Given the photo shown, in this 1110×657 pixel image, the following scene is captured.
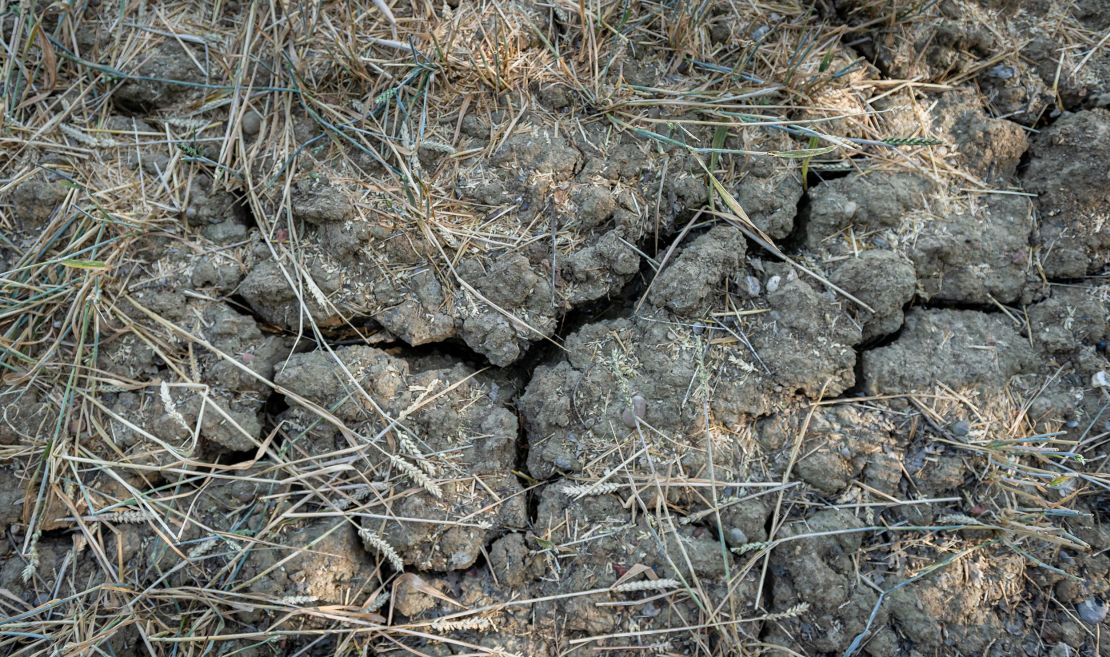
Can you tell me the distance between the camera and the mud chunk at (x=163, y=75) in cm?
215

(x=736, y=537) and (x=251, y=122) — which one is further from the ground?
(x=251, y=122)

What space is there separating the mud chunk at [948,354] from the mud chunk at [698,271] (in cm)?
50

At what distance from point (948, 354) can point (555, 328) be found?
1.15 m

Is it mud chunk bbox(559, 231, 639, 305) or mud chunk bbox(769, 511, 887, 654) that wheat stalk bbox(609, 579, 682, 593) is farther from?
mud chunk bbox(559, 231, 639, 305)

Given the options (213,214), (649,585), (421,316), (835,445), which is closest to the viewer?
(649,585)

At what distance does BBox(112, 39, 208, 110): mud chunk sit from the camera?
2146 mm

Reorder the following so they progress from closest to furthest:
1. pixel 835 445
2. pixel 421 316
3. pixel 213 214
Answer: pixel 835 445 → pixel 421 316 → pixel 213 214

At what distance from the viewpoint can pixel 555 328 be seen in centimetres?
201

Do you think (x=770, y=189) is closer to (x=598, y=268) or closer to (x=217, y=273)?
(x=598, y=268)

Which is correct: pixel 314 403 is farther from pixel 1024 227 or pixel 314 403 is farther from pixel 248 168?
pixel 1024 227

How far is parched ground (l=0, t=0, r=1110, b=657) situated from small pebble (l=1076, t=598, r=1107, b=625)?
1 centimetres

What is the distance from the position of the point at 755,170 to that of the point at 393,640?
169 centimetres

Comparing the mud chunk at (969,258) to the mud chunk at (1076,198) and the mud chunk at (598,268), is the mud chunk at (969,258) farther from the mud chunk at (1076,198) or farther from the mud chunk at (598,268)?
the mud chunk at (598,268)

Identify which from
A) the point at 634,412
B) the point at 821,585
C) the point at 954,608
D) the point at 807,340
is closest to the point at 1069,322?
the point at 807,340
